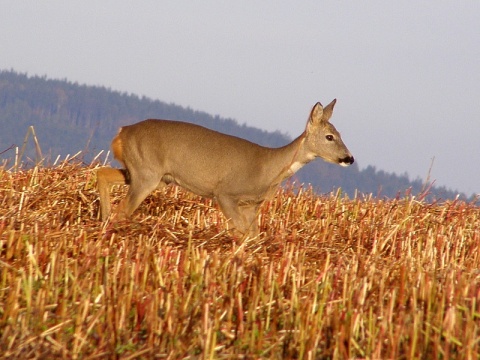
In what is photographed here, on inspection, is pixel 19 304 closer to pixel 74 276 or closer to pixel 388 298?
pixel 74 276

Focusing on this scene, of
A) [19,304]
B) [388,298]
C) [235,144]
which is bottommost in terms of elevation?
[19,304]

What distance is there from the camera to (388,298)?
5215 millimetres

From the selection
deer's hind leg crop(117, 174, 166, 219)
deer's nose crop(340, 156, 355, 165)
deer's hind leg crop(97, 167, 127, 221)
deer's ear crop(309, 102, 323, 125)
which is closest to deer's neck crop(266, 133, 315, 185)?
deer's ear crop(309, 102, 323, 125)

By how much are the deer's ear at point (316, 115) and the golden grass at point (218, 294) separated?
69.2 inches

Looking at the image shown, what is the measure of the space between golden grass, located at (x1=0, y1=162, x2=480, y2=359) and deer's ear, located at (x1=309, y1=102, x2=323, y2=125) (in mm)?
1757

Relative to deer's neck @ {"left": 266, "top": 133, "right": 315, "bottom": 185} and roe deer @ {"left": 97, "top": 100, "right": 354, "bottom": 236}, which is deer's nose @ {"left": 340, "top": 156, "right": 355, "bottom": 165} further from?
deer's neck @ {"left": 266, "top": 133, "right": 315, "bottom": 185}

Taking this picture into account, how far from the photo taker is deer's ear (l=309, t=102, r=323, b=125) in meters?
9.16

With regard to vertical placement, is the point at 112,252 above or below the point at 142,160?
below

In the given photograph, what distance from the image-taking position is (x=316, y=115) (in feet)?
30.2

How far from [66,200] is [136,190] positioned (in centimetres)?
61

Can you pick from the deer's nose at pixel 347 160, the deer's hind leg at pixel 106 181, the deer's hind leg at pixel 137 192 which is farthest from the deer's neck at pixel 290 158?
the deer's hind leg at pixel 106 181

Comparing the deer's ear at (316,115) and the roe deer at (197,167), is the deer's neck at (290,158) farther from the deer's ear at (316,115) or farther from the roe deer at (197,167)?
the deer's ear at (316,115)

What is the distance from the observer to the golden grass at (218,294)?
4.22 meters

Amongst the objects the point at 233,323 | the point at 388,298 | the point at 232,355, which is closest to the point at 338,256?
the point at 388,298
